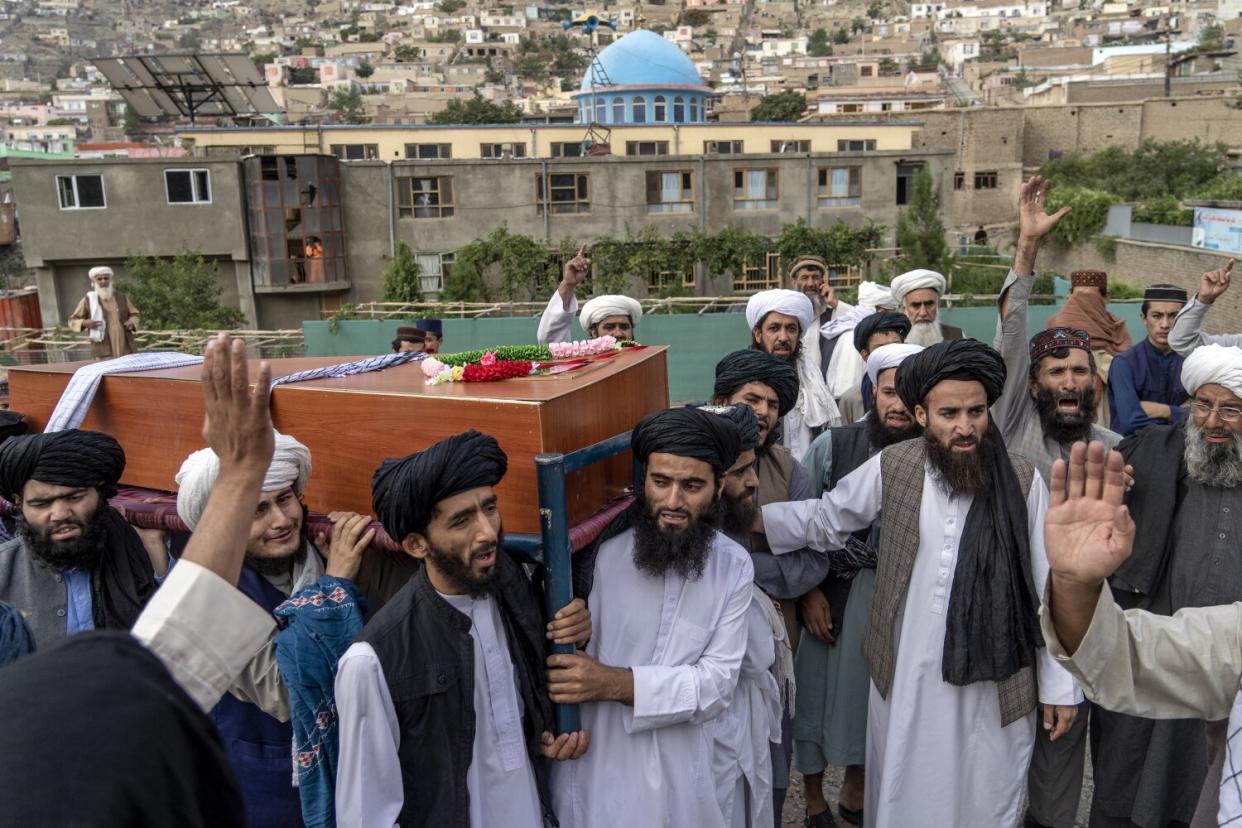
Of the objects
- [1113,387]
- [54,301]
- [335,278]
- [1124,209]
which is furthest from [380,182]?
[1113,387]

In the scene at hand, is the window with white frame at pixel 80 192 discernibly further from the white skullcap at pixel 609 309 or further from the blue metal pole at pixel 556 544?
the blue metal pole at pixel 556 544

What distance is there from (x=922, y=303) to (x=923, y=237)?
65.6 feet

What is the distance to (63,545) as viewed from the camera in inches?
102

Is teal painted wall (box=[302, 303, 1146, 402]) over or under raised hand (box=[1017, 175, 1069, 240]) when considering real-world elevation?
under

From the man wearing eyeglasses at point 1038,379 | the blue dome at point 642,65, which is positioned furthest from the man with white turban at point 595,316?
the blue dome at point 642,65

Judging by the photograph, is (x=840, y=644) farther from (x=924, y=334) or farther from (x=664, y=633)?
(x=924, y=334)

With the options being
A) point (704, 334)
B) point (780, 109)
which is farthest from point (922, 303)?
point (780, 109)

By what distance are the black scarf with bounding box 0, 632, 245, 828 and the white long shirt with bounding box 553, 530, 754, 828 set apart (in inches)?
64.7

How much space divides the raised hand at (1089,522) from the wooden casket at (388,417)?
1205 mm

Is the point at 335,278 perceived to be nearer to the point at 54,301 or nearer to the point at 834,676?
the point at 54,301

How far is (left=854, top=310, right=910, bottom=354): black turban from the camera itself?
5.02 m

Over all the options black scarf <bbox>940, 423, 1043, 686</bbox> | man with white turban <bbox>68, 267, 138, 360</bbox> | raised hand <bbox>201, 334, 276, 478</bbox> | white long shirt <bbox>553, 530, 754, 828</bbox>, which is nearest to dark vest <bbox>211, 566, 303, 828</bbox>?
white long shirt <bbox>553, 530, 754, 828</bbox>

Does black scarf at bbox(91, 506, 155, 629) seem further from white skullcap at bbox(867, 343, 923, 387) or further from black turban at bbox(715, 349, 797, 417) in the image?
white skullcap at bbox(867, 343, 923, 387)

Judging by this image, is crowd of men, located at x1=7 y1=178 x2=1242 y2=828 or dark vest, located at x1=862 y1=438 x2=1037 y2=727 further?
dark vest, located at x1=862 y1=438 x2=1037 y2=727
